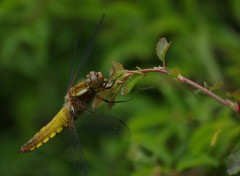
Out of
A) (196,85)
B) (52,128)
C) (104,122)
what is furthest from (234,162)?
(52,128)

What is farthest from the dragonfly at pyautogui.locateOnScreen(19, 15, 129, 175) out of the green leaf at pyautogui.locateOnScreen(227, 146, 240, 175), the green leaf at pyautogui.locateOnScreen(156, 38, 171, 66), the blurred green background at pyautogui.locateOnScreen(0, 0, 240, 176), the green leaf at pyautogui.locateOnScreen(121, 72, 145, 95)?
the blurred green background at pyautogui.locateOnScreen(0, 0, 240, 176)

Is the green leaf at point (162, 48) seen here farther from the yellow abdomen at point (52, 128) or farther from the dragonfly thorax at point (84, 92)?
the yellow abdomen at point (52, 128)

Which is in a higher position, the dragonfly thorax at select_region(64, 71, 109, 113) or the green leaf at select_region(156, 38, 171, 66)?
the green leaf at select_region(156, 38, 171, 66)

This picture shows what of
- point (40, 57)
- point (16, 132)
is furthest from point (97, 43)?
point (16, 132)

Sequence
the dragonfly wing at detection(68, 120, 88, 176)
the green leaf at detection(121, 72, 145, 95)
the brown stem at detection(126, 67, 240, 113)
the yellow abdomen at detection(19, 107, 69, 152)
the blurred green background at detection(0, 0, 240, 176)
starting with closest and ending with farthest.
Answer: the brown stem at detection(126, 67, 240, 113)
the green leaf at detection(121, 72, 145, 95)
the dragonfly wing at detection(68, 120, 88, 176)
the yellow abdomen at detection(19, 107, 69, 152)
the blurred green background at detection(0, 0, 240, 176)

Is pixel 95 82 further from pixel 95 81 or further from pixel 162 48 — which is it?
pixel 162 48

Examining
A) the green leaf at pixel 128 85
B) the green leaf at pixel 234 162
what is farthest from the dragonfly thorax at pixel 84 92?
the green leaf at pixel 234 162

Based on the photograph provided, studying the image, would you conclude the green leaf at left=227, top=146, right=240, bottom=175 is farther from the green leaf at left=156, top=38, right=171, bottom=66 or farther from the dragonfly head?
the dragonfly head
